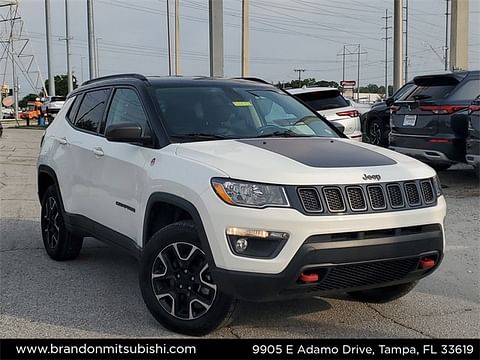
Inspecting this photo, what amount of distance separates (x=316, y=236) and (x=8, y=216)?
20.6 feet

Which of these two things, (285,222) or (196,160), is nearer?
(285,222)

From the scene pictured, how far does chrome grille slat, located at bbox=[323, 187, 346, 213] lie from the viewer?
3852 millimetres

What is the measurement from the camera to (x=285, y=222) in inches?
147

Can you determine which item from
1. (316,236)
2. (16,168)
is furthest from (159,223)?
(16,168)

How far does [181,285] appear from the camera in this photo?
4297 mm

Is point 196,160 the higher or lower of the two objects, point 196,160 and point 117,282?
the higher

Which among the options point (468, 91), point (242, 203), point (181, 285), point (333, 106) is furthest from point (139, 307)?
point (333, 106)

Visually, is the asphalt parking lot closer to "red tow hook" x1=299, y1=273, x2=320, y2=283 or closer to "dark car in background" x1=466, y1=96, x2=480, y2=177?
Answer: "red tow hook" x1=299, y1=273, x2=320, y2=283

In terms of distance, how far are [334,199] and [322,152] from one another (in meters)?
0.63

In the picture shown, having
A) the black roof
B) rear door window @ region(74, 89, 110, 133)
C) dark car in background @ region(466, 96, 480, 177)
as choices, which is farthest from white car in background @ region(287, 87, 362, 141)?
rear door window @ region(74, 89, 110, 133)

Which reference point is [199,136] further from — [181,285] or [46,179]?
[46,179]

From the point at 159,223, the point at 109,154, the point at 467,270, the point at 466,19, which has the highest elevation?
the point at 466,19

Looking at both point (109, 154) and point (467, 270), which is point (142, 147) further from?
point (467, 270)

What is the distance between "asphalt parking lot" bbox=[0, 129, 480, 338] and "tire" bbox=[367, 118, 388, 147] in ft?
25.1
